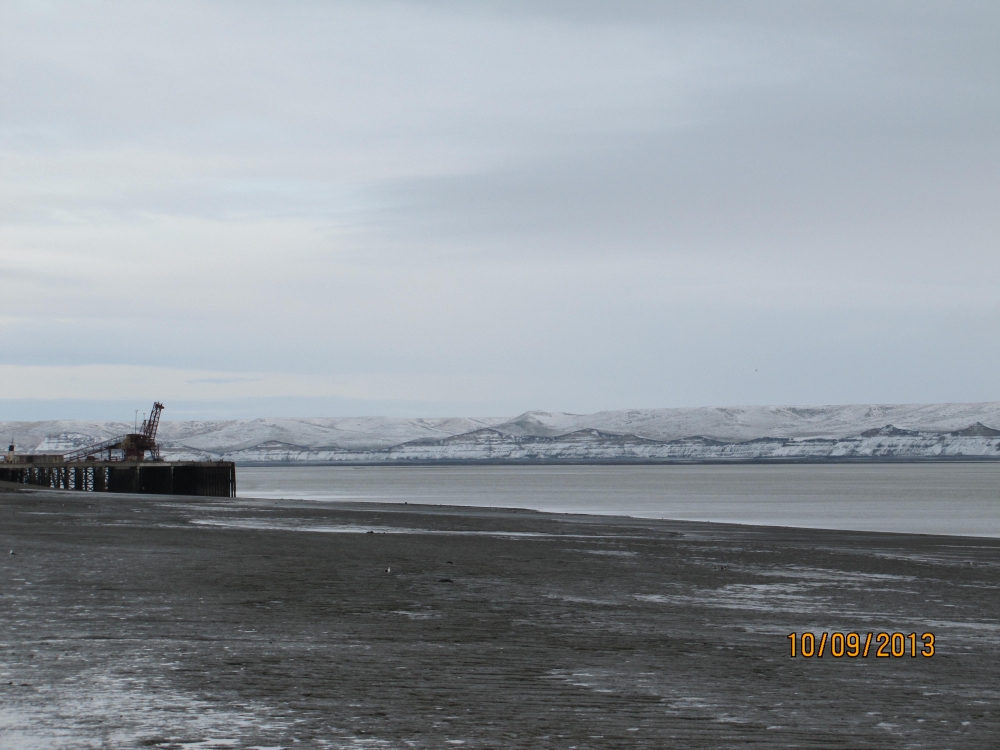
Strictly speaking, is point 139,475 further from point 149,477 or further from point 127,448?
point 127,448

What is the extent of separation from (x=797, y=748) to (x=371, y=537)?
21.0 m

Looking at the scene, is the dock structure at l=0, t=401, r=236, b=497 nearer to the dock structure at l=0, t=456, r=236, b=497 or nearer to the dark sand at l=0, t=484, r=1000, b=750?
the dock structure at l=0, t=456, r=236, b=497

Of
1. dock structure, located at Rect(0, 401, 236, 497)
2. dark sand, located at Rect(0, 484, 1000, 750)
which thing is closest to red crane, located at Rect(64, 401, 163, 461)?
dock structure, located at Rect(0, 401, 236, 497)

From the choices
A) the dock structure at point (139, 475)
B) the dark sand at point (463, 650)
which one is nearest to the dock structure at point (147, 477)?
the dock structure at point (139, 475)

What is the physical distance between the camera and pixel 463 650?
1098 centimetres

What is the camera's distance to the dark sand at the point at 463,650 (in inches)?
304

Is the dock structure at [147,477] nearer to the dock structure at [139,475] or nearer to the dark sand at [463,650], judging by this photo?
the dock structure at [139,475]

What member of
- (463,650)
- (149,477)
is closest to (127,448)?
(149,477)

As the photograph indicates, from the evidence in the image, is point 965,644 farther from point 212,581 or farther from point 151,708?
point 212,581

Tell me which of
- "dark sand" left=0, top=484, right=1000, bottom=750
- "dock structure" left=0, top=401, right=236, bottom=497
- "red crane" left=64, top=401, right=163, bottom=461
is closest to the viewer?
"dark sand" left=0, top=484, right=1000, bottom=750

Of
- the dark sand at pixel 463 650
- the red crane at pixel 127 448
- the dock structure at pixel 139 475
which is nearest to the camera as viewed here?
the dark sand at pixel 463 650

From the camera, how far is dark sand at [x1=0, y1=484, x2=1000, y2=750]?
771 centimetres

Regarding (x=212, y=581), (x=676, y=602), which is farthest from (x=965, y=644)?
(x=212, y=581)

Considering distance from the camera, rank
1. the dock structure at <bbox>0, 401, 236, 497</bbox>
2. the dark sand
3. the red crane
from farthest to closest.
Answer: the red crane < the dock structure at <bbox>0, 401, 236, 497</bbox> < the dark sand
